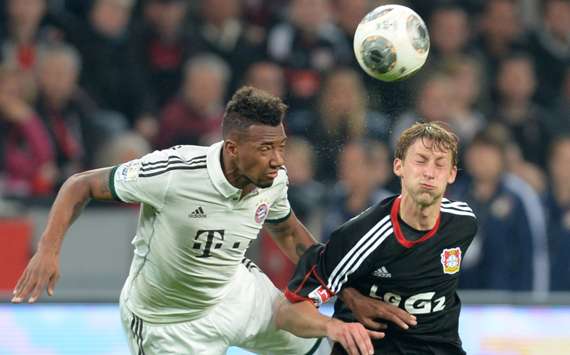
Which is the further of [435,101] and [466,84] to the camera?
[466,84]

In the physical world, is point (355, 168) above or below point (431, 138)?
below

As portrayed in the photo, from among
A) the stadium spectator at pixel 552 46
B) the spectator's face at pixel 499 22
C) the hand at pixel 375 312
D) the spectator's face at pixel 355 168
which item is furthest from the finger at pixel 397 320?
the spectator's face at pixel 499 22

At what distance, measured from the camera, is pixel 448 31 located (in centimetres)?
1043

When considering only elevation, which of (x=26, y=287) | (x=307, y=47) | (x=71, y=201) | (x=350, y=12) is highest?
(x=350, y=12)

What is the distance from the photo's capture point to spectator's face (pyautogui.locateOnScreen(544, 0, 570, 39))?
36.7ft

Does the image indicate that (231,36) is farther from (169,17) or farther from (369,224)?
(369,224)

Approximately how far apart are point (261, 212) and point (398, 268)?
0.81 metres

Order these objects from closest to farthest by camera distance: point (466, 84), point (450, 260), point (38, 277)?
point (38, 277) < point (450, 260) < point (466, 84)

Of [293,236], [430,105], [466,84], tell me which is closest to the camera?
[293,236]

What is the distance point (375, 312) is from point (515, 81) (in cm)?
576

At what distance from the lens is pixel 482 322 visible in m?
7.71

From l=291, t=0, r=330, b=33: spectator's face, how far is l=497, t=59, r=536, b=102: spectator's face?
1.65 metres

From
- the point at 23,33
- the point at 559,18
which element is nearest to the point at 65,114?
the point at 23,33

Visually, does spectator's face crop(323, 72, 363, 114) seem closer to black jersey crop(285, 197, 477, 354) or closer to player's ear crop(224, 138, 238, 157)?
player's ear crop(224, 138, 238, 157)
